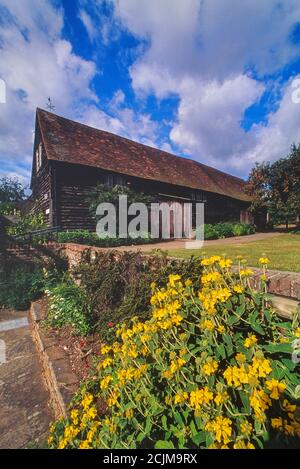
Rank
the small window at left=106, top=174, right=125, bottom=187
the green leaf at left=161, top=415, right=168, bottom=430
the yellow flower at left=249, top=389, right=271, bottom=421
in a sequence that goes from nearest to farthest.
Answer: the yellow flower at left=249, top=389, right=271, bottom=421 < the green leaf at left=161, top=415, right=168, bottom=430 < the small window at left=106, top=174, right=125, bottom=187

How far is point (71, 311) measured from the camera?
4.36 metres

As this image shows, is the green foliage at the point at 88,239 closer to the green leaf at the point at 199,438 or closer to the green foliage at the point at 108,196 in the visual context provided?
the green foliage at the point at 108,196

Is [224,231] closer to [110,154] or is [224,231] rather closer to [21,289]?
[110,154]

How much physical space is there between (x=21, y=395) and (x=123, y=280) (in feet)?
6.63

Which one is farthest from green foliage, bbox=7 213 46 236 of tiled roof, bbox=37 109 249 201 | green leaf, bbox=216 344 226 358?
green leaf, bbox=216 344 226 358

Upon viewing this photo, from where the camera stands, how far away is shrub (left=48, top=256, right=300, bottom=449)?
1228 millimetres

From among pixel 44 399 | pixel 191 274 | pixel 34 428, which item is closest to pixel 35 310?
pixel 44 399

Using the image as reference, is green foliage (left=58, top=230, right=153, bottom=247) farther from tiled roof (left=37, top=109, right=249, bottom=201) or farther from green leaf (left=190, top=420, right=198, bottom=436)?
green leaf (left=190, top=420, right=198, bottom=436)

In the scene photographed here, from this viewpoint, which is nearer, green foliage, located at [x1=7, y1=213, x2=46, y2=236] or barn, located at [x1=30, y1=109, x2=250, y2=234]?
green foliage, located at [x1=7, y1=213, x2=46, y2=236]

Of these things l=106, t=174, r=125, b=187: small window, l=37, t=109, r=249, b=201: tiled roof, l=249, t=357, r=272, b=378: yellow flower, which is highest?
l=37, t=109, r=249, b=201: tiled roof

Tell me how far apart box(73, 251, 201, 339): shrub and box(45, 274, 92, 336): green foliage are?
6.1 inches

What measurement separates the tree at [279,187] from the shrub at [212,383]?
20188mm

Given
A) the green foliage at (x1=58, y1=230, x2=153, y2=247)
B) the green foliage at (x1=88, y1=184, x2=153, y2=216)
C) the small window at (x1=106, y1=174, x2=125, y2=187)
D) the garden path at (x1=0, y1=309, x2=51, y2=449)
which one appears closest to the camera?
the garden path at (x1=0, y1=309, x2=51, y2=449)

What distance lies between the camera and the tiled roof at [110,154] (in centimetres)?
1358
